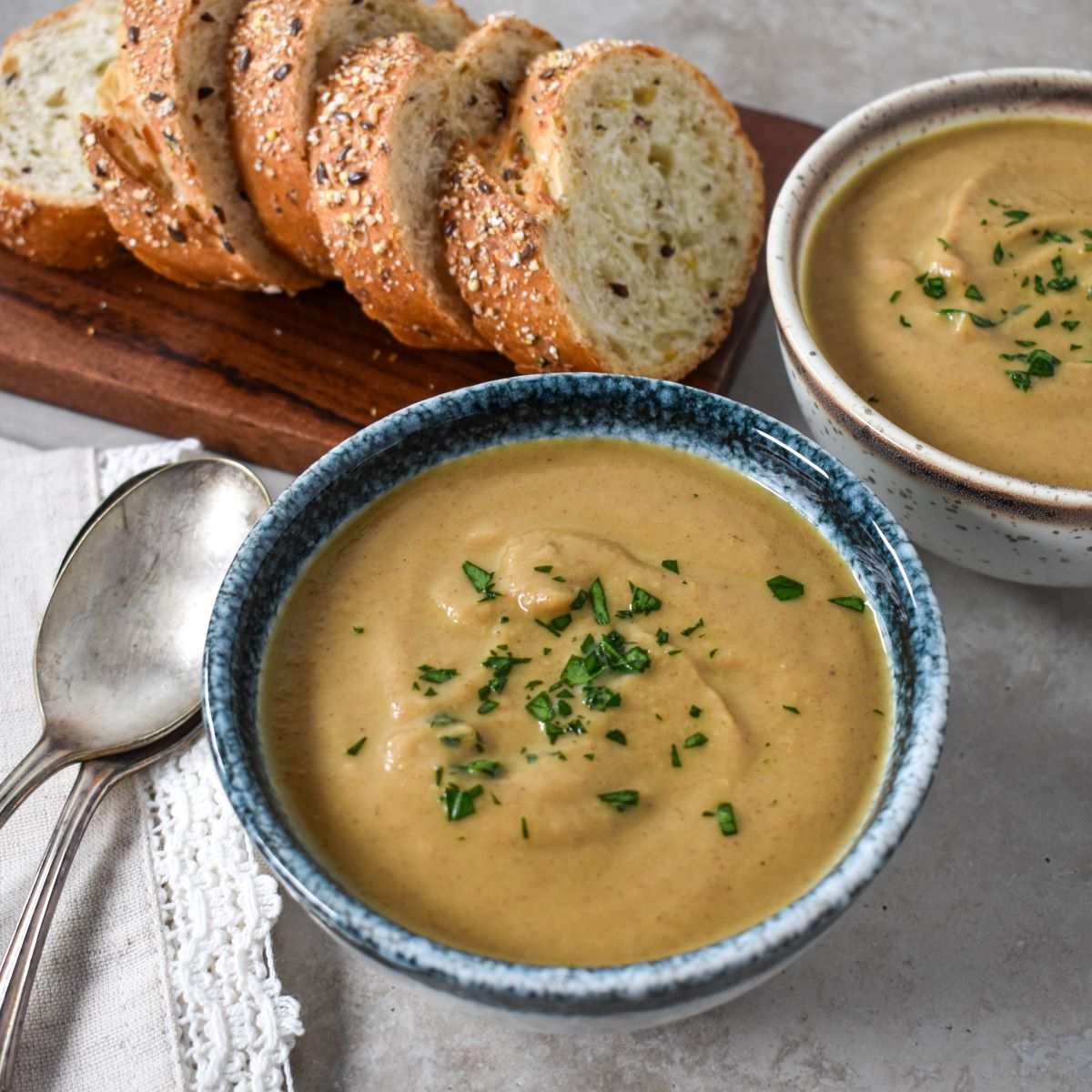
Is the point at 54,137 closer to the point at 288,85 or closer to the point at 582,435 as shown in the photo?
the point at 288,85

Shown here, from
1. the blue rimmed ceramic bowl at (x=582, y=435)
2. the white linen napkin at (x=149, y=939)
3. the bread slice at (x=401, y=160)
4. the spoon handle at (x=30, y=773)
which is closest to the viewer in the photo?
the blue rimmed ceramic bowl at (x=582, y=435)

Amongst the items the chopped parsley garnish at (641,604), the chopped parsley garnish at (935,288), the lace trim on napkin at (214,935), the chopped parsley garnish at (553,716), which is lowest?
the lace trim on napkin at (214,935)

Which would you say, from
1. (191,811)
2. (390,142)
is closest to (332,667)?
(191,811)

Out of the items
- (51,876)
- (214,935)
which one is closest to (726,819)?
(214,935)

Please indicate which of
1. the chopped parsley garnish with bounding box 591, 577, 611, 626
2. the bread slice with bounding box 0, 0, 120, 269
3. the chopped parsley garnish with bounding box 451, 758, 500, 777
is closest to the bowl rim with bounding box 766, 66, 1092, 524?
the chopped parsley garnish with bounding box 591, 577, 611, 626

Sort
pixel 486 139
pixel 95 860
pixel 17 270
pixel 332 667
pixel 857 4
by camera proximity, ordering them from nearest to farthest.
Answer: pixel 332 667
pixel 95 860
pixel 486 139
pixel 17 270
pixel 857 4

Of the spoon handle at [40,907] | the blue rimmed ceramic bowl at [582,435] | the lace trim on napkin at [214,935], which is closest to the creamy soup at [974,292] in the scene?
the blue rimmed ceramic bowl at [582,435]

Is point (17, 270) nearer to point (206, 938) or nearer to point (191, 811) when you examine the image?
point (191, 811)

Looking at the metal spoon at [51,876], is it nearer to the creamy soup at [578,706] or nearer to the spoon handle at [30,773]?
the spoon handle at [30,773]
